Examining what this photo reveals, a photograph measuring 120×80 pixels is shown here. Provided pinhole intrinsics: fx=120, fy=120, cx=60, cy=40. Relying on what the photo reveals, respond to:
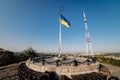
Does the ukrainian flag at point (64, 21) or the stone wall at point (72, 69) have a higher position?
the ukrainian flag at point (64, 21)

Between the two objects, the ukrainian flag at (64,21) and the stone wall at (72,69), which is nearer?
the stone wall at (72,69)

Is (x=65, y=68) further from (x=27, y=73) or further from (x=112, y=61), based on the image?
(x=112, y=61)

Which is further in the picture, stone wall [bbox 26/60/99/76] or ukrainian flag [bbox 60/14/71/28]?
ukrainian flag [bbox 60/14/71/28]

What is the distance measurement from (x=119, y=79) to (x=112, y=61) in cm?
1518

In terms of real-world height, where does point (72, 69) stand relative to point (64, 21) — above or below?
below

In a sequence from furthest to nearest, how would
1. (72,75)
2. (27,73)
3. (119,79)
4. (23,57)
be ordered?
(23,57) < (119,79) < (27,73) < (72,75)

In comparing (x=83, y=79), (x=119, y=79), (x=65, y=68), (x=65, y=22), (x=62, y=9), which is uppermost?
(x=62, y=9)

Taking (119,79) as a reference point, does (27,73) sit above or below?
above

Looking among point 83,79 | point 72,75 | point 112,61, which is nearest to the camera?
point 83,79

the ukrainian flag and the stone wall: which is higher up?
the ukrainian flag

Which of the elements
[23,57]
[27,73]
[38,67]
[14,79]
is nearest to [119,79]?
[38,67]

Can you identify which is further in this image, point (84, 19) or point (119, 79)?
point (84, 19)

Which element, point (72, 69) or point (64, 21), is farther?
point (64, 21)

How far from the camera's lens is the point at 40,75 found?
12.7 meters
